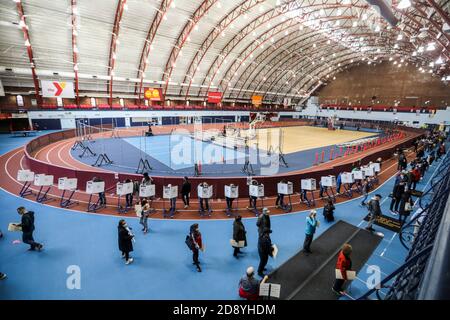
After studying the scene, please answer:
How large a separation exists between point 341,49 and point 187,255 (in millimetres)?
57101

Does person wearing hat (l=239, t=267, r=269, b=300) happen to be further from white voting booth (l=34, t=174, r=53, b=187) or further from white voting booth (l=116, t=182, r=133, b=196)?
white voting booth (l=34, t=174, r=53, b=187)

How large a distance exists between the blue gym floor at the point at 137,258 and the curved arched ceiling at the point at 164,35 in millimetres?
23424

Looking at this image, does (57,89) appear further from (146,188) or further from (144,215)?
(144,215)

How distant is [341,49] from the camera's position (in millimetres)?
49688

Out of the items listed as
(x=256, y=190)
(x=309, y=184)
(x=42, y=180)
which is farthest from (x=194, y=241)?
(x=42, y=180)

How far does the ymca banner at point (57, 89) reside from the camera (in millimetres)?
31609

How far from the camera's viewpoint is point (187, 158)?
2139cm

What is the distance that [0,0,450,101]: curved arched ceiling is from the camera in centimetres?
2583

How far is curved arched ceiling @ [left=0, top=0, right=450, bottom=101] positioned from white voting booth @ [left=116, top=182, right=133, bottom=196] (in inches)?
917

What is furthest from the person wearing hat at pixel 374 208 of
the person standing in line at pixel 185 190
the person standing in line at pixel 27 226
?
the person standing in line at pixel 27 226

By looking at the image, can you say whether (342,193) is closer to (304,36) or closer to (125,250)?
(125,250)

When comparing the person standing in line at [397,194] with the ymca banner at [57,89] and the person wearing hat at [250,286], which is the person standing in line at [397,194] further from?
the ymca banner at [57,89]

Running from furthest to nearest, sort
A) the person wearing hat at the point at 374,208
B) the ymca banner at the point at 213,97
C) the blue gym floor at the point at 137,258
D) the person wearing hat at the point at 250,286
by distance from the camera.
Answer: the ymca banner at the point at 213,97
the person wearing hat at the point at 374,208
the blue gym floor at the point at 137,258
the person wearing hat at the point at 250,286

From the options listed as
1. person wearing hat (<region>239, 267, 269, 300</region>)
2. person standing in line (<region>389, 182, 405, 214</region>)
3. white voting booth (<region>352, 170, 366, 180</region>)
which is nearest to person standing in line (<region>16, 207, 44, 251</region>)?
person wearing hat (<region>239, 267, 269, 300</region>)
